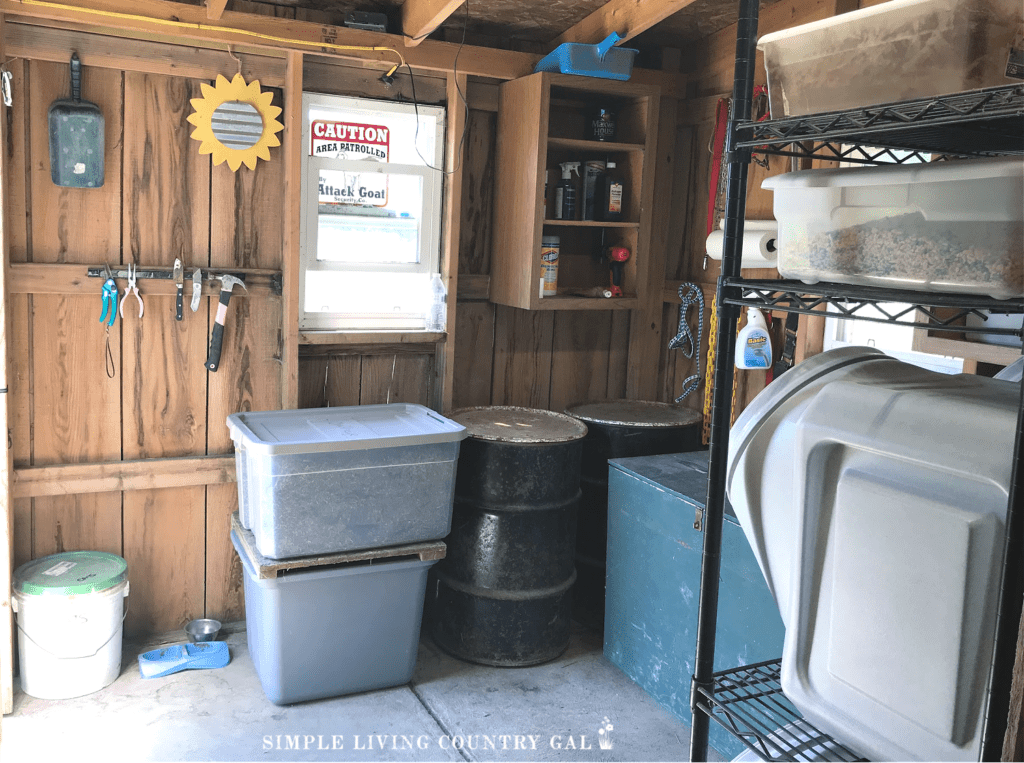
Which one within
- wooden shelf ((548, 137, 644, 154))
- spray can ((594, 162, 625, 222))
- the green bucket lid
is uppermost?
wooden shelf ((548, 137, 644, 154))

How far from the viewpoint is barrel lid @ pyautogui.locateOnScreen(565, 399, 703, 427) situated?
3.25m

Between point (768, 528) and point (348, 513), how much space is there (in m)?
1.60

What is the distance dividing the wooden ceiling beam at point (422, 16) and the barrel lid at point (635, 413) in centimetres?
143

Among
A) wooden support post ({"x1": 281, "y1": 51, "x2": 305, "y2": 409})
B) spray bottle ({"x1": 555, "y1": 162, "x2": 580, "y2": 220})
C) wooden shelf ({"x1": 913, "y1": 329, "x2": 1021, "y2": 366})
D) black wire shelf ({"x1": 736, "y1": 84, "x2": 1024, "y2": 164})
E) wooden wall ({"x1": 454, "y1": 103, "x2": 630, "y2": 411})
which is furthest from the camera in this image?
wooden wall ({"x1": 454, "y1": 103, "x2": 630, "y2": 411})

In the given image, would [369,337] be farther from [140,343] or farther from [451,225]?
[140,343]

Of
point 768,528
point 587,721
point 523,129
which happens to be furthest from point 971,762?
point 523,129

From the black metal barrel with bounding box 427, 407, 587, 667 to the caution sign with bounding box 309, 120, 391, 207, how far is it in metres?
0.89

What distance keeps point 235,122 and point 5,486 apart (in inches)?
53.5

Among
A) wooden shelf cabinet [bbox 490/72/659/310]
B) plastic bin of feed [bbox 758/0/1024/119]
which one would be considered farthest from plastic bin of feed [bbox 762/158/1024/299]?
wooden shelf cabinet [bbox 490/72/659/310]

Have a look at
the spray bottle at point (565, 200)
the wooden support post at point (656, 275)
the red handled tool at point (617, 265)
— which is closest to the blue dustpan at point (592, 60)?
the wooden support post at point (656, 275)

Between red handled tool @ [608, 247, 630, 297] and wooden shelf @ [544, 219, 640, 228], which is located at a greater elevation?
wooden shelf @ [544, 219, 640, 228]

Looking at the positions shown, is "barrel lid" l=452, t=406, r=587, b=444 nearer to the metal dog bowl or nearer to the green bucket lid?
the metal dog bowl

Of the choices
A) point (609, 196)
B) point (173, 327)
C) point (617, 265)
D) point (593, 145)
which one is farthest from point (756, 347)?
point (173, 327)

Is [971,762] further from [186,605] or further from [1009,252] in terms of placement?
[186,605]
